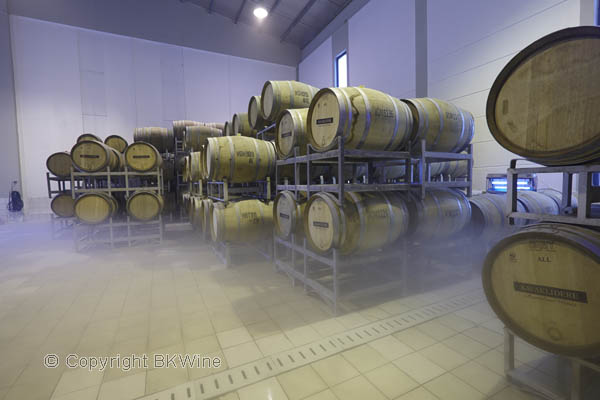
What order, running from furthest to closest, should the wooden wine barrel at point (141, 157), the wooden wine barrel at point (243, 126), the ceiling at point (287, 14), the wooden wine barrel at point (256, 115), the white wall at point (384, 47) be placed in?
the ceiling at point (287, 14) < the white wall at point (384, 47) < the wooden wine barrel at point (141, 157) < the wooden wine barrel at point (243, 126) < the wooden wine barrel at point (256, 115)

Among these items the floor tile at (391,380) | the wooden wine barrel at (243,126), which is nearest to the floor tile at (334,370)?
the floor tile at (391,380)

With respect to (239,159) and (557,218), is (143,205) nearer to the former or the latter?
(239,159)

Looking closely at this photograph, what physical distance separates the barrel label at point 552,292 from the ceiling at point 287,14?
32.0 ft

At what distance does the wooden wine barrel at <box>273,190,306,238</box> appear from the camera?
3.33m

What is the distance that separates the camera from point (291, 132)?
3.42m

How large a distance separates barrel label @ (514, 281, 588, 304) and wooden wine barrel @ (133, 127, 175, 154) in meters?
9.34

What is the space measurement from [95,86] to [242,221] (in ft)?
31.5

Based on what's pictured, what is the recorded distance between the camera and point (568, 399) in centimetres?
161

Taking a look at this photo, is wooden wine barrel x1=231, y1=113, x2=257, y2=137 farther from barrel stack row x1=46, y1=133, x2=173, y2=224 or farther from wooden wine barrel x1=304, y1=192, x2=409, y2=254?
wooden wine barrel x1=304, y1=192, x2=409, y2=254

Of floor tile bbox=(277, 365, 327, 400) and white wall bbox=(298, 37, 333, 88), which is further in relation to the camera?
white wall bbox=(298, 37, 333, 88)

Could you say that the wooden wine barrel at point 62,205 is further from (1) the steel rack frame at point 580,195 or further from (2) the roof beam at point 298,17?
(2) the roof beam at point 298,17

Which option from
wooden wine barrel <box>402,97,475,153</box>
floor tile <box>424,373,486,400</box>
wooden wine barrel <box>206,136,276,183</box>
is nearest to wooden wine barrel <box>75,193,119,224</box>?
wooden wine barrel <box>206,136,276,183</box>

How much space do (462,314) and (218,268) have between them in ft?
11.1

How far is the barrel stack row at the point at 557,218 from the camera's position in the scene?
4.30 feet
